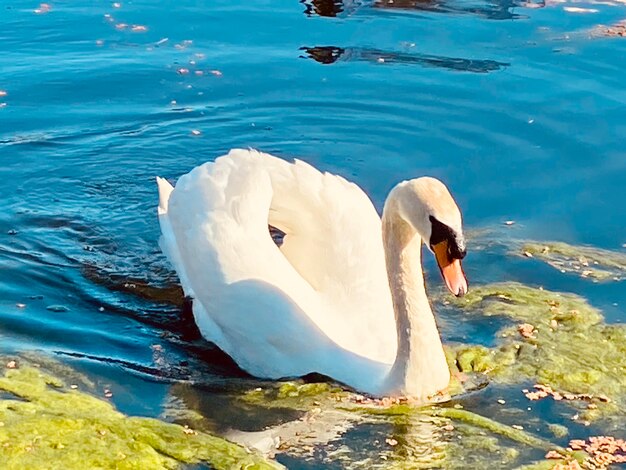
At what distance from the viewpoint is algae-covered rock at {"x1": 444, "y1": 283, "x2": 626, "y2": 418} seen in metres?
6.58

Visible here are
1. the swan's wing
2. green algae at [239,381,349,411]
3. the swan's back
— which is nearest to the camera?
green algae at [239,381,349,411]

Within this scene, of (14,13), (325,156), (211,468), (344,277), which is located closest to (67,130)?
(325,156)

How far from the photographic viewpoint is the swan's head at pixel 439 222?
5738 mm

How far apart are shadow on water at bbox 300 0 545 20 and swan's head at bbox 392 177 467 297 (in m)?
6.96

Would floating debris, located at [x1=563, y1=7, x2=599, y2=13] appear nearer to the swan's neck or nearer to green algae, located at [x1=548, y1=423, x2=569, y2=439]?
the swan's neck

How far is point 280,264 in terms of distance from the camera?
674 cm

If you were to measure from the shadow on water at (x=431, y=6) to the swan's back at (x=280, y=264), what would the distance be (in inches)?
224

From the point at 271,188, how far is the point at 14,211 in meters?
2.41

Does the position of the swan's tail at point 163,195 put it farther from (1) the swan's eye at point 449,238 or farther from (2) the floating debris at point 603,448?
(2) the floating debris at point 603,448

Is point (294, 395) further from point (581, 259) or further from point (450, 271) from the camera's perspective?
point (581, 259)

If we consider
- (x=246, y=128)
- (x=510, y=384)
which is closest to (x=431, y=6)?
(x=246, y=128)

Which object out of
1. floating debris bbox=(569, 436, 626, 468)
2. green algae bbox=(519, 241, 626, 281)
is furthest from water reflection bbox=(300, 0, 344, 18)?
floating debris bbox=(569, 436, 626, 468)

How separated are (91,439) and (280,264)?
1551 millimetres

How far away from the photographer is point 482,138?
10.0m
